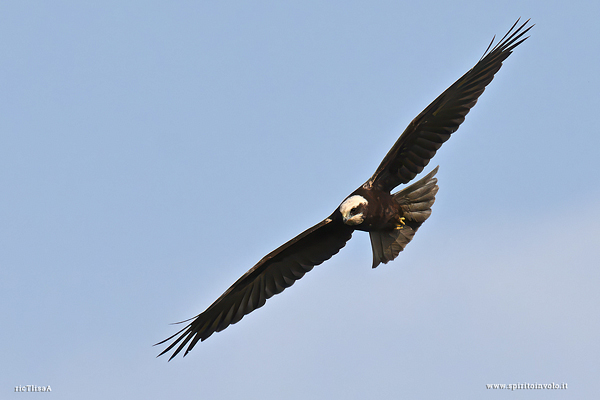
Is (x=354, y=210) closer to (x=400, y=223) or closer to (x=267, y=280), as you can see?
(x=400, y=223)

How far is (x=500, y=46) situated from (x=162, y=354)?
20.8 ft

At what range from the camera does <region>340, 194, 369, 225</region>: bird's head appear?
418 inches

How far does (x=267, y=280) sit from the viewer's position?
12.0m

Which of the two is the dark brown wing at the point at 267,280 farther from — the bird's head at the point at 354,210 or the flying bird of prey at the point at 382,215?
the bird's head at the point at 354,210

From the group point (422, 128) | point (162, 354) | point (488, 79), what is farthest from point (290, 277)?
point (488, 79)

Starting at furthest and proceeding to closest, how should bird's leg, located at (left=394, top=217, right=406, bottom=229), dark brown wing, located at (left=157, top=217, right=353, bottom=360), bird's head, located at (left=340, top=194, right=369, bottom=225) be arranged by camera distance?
dark brown wing, located at (left=157, top=217, right=353, bottom=360)
bird's leg, located at (left=394, top=217, right=406, bottom=229)
bird's head, located at (left=340, top=194, right=369, bottom=225)

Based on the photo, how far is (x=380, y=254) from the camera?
11.6 metres

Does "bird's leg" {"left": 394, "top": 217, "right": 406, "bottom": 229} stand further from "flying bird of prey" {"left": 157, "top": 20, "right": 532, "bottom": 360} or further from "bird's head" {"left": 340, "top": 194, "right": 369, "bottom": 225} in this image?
"bird's head" {"left": 340, "top": 194, "right": 369, "bottom": 225}

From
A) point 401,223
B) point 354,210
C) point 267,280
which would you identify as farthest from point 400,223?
point 267,280

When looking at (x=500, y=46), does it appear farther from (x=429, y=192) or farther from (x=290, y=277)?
(x=290, y=277)

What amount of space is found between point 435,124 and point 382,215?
56.4 inches

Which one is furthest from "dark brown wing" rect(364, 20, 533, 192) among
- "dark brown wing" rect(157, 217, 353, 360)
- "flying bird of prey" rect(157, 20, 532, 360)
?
"dark brown wing" rect(157, 217, 353, 360)

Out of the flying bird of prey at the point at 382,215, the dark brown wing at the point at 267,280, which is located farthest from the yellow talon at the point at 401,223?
the dark brown wing at the point at 267,280

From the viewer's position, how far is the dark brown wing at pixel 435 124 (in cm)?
1084
